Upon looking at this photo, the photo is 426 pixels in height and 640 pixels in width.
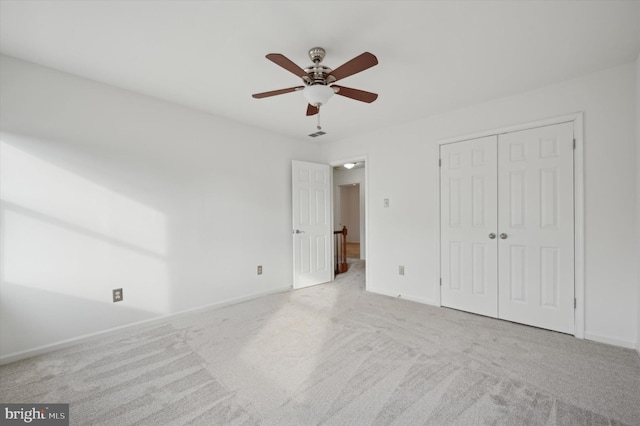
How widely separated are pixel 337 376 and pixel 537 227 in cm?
247

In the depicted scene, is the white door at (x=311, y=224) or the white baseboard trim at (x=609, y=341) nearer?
the white baseboard trim at (x=609, y=341)

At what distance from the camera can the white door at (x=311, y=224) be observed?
4.32 meters

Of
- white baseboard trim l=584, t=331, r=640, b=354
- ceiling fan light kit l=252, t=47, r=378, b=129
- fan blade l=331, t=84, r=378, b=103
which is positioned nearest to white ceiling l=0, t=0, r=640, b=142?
ceiling fan light kit l=252, t=47, r=378, b=129

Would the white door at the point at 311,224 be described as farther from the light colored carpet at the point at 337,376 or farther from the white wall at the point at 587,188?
the light colored carpet at the point at 337,376

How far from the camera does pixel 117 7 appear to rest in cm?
168

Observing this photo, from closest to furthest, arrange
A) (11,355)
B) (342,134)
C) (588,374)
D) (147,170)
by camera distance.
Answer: (588,374) < (11,355) < (147,170) < (342,134)

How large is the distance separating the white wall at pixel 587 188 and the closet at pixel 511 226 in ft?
0.46

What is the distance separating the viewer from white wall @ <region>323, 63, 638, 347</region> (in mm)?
2365

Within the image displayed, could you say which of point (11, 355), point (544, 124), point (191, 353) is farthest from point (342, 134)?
point (11, 355)

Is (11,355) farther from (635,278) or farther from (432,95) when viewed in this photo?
(635,278)

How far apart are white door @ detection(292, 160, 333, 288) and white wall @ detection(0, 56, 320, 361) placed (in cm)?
66

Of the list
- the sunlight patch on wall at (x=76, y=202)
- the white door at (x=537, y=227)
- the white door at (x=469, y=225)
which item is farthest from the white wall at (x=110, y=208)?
the white door at (x=537, y=227)

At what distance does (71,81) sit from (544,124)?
4530mm

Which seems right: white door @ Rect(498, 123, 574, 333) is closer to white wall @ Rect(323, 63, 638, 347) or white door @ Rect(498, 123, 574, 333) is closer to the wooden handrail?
white wall @ Rect(323, 63, 638, 347)
